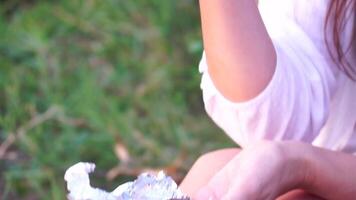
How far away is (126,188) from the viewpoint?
102cm

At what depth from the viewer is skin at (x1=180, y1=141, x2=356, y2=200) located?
104cm

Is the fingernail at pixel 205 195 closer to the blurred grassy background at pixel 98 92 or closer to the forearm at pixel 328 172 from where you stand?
the forearm at pixel 328 172

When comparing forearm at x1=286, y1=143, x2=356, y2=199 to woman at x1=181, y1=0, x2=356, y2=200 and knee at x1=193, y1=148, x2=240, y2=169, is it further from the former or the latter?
knee at x1=193, y1=148, x2=240, y2=169

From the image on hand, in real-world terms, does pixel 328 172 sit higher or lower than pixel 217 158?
lower

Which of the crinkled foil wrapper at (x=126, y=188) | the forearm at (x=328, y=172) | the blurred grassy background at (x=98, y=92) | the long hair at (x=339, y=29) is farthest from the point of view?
the blurred grassy background at (x=98, y=92)

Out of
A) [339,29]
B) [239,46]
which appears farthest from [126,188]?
[339,29]

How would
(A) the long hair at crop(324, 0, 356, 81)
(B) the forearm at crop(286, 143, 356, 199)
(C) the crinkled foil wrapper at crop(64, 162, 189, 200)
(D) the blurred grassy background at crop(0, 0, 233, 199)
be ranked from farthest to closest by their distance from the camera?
(D) the blurred grassy background at crop(0, 0, 233, 199) < (A) the long hair at crop(324, 0, 356, 81) < (B) the forearm at crop(286, 143, 356, 199) < (C) the crinkled foil wrapper at crop(64, 162, 189, 200)

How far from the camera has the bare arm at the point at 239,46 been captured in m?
1.13

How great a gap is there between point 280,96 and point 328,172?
0.38 ft

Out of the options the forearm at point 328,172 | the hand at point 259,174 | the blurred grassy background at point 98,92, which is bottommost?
the forearm at point 328,172

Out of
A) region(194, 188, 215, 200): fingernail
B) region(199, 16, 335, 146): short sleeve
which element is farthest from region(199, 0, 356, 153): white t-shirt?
region(194, 188, 215, 200): fingernail

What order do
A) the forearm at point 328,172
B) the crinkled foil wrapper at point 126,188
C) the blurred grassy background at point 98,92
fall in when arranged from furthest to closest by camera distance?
the blurred grassy background at point 98,92
the forearm at point 328,172
the crinkled foil wrapper at point 126,188

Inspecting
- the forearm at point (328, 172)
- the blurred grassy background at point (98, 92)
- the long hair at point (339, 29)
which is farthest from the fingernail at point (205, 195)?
the blurred grassy background at point (98, 92)

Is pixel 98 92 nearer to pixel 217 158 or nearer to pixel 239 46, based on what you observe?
pixel 217 158
